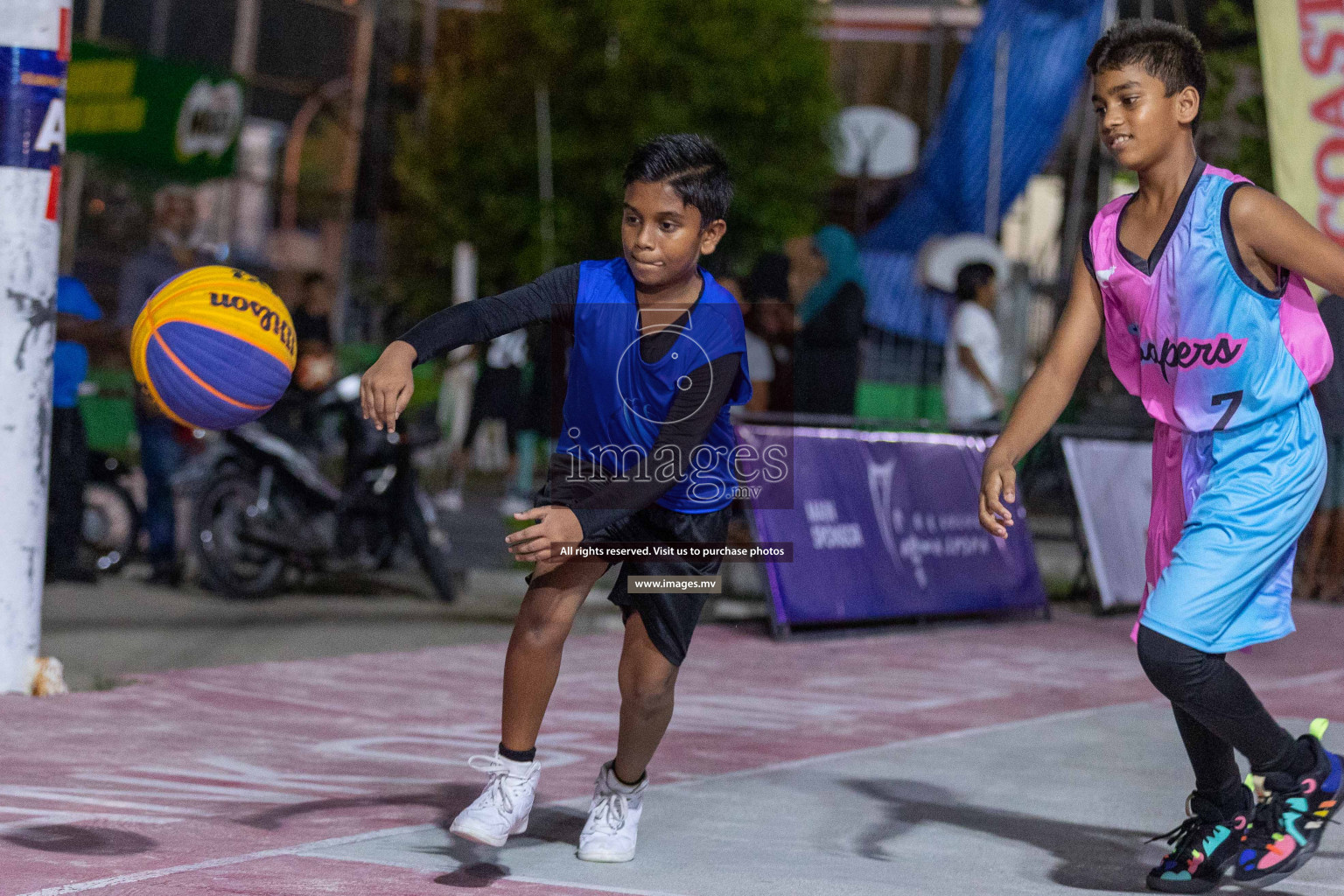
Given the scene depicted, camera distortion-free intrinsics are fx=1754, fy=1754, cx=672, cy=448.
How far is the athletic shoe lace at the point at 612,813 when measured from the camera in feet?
15.2

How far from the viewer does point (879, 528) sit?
10359 millimetres

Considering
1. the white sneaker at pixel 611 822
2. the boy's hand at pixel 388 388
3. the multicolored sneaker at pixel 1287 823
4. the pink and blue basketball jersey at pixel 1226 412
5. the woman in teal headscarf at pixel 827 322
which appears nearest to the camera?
the boy's hand at pixel 388 388

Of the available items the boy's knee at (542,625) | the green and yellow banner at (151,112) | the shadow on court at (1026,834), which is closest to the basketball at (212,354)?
the boy's knee at (542,625)

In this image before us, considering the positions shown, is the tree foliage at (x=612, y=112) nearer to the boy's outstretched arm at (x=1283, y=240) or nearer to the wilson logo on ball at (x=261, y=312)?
the wilson logo on ball at (x=261, y=312)

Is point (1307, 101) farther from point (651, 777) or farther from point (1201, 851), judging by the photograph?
point (1201, 851)

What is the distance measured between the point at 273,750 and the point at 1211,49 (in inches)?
629

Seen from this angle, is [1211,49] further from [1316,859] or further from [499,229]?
[1316,859]

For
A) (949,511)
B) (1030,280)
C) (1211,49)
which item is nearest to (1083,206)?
(1211,49)

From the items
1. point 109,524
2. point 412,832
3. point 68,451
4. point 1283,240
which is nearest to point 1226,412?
point 1283,240

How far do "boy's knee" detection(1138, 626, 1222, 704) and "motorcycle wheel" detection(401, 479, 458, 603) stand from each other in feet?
22.8

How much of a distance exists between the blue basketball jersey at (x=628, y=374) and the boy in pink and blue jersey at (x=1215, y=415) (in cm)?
75

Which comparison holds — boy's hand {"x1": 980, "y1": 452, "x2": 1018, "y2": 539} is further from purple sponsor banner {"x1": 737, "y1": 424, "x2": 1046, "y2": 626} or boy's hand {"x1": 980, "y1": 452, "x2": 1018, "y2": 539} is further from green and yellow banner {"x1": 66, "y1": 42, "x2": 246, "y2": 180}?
green and yellow banner {"x1": 66, "y1": 42, "x2": 246, "y2": 180}

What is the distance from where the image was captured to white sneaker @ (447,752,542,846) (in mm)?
4293

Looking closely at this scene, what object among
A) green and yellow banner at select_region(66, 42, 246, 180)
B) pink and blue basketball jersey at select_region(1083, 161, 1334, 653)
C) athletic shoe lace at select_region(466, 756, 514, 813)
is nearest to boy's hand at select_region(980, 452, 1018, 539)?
pink and blue basketball jersey at select_region(1083, 161, 1334, 653)
